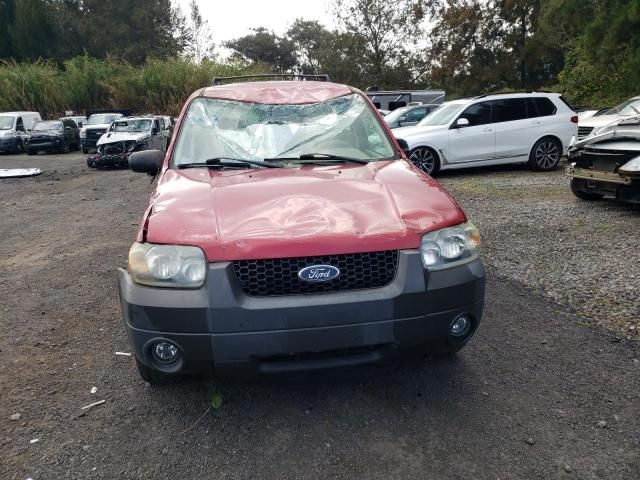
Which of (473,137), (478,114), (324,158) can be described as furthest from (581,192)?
(324,158)

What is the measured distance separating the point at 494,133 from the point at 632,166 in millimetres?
5131

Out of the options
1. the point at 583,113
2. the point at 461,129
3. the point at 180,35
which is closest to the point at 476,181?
the point at 461,129

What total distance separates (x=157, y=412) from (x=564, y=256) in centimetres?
436

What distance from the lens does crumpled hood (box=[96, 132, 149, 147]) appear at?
17.2 metres

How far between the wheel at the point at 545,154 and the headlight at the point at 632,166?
531 centimetres

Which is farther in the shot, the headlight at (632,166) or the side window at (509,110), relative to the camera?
the side window at (509,110)

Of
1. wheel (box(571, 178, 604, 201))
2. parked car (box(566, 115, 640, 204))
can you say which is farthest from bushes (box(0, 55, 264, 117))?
parked car (box(566, 115, 640, 204))

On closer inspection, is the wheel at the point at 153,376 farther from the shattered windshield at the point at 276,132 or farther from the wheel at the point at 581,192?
the wheel at the point at 581,192

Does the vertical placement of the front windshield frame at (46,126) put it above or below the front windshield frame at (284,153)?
below

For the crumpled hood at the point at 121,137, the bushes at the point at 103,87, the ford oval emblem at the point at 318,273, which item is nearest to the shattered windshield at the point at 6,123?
the bushes at the point at 103,87

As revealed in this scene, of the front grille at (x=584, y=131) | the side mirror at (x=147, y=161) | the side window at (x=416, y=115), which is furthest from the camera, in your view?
the side window at (x=416, y=115)

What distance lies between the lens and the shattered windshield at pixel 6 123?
24.6m

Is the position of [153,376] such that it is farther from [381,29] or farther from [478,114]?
[381,29]

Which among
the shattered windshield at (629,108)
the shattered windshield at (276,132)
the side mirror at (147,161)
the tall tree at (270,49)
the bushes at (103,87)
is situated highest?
the tall tree at (270,49)
